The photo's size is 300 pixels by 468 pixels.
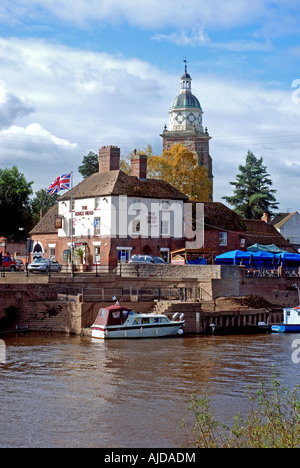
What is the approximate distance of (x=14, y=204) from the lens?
9206 centimetres

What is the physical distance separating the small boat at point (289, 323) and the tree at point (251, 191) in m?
45.1

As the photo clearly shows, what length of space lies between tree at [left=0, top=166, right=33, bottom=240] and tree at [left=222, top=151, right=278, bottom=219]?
28.0m

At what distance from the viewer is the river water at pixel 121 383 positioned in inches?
857

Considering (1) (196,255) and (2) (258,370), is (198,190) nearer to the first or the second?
(1) (196,255)

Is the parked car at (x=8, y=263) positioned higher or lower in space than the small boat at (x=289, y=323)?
higher

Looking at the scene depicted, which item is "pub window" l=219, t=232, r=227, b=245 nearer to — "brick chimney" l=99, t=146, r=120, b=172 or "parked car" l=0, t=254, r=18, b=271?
"brick chimney" l=99, t=146, r=120, b=172

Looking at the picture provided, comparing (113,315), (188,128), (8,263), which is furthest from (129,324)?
(188,128)

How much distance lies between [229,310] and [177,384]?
21.2 meters

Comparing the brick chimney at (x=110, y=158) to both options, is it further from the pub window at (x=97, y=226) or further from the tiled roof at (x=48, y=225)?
the tiled roof at (x=48, y=225)

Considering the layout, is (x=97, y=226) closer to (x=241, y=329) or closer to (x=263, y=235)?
(x=241, y=329)

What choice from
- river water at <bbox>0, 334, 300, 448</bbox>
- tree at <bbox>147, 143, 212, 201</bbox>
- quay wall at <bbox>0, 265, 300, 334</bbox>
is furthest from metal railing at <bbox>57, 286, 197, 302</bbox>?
tree at <bbox>147, 143, 212, 201</bbox>

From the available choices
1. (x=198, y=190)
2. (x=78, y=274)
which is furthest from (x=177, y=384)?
(x=198, y=190)

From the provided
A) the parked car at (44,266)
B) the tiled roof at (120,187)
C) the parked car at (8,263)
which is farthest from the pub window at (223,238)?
the parked car at (8,263)

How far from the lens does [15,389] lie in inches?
1113
